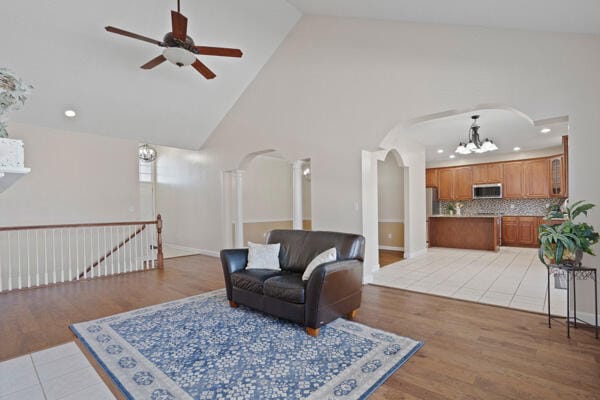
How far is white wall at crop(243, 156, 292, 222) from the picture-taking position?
8.05m

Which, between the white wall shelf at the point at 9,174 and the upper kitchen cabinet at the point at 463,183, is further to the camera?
the upper kitchen cabinet at the point at 463,183

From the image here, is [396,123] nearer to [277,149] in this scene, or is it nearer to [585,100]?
[585,100]

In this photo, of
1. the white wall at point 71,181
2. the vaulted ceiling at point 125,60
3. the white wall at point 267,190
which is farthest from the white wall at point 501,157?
the white wall at point 71,181

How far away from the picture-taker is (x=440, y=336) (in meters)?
2.72

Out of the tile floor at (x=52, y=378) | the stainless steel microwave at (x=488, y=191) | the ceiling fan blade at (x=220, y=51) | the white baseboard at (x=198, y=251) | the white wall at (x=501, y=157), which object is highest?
the ceiling fan blade at (x=220, y=51)

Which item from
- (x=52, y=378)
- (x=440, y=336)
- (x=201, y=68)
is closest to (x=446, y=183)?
(x=440, y=336)

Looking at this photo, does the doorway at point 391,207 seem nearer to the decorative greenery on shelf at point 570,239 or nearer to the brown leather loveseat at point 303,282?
the brown leather loveseat at point 303,282

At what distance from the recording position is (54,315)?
338 centimetres

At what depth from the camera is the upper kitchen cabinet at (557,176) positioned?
24.0 ft

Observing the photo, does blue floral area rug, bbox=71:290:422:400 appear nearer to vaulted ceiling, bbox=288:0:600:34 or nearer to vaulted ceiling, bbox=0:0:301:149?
vaulted ceiling, bbox=288:0:600:34

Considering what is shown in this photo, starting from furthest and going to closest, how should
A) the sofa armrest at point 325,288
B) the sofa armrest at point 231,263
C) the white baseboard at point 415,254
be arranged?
the white baseboard at point 415,254 < the sofa armrest at point 231,263 < the sofa armrest at point 325,288

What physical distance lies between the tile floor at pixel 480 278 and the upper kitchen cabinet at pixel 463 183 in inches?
100

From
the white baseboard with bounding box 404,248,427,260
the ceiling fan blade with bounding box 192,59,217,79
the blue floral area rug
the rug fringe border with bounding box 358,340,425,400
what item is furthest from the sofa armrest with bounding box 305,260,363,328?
the white baseboard with bounding box 404,248,427,260

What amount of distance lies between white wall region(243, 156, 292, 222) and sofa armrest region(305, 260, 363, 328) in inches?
209
